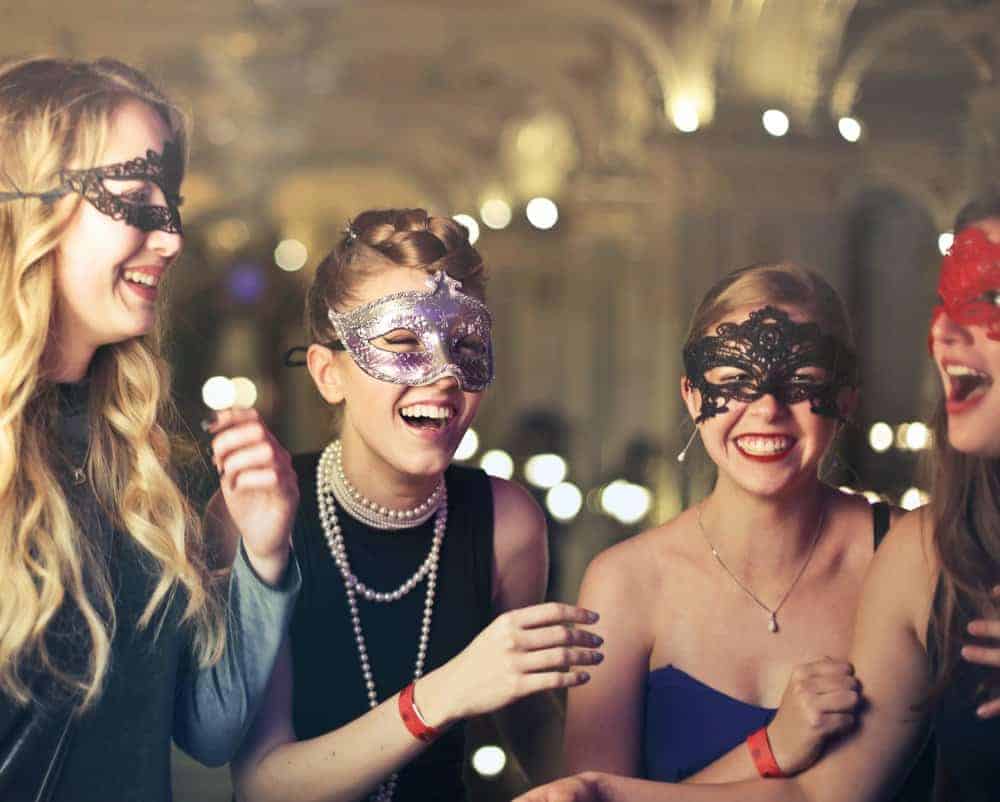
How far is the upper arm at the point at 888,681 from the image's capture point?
208cm

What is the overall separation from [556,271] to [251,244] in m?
0.50

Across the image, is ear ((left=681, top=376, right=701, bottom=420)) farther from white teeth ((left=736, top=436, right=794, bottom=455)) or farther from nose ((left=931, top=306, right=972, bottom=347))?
nose ((left=931, top=306, right=972, bottom=347))

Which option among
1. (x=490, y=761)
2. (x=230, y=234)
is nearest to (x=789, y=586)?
(x=490, y=761)

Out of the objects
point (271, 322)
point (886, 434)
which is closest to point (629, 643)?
point (886, 434)

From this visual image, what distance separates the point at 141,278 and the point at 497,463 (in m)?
0.64

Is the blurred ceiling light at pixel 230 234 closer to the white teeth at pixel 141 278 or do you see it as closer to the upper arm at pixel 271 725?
the white teeth at pixel 141 278

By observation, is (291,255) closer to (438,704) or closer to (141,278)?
(141,278)

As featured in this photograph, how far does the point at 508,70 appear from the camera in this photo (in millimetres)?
2258

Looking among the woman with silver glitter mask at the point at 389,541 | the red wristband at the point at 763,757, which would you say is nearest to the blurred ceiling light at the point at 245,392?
the woman with silver glitter mask at the point at 389,541

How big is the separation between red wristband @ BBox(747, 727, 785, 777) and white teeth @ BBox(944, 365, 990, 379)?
0.65m

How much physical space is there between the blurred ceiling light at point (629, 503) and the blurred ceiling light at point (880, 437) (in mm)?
372

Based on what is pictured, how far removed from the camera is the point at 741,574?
2154 millimetres

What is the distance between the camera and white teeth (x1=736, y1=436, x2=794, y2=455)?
83.9 inches

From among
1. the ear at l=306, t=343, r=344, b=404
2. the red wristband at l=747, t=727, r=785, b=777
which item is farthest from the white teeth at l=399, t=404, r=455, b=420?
the red wristband at l=747, t=727, r=785, b=777
